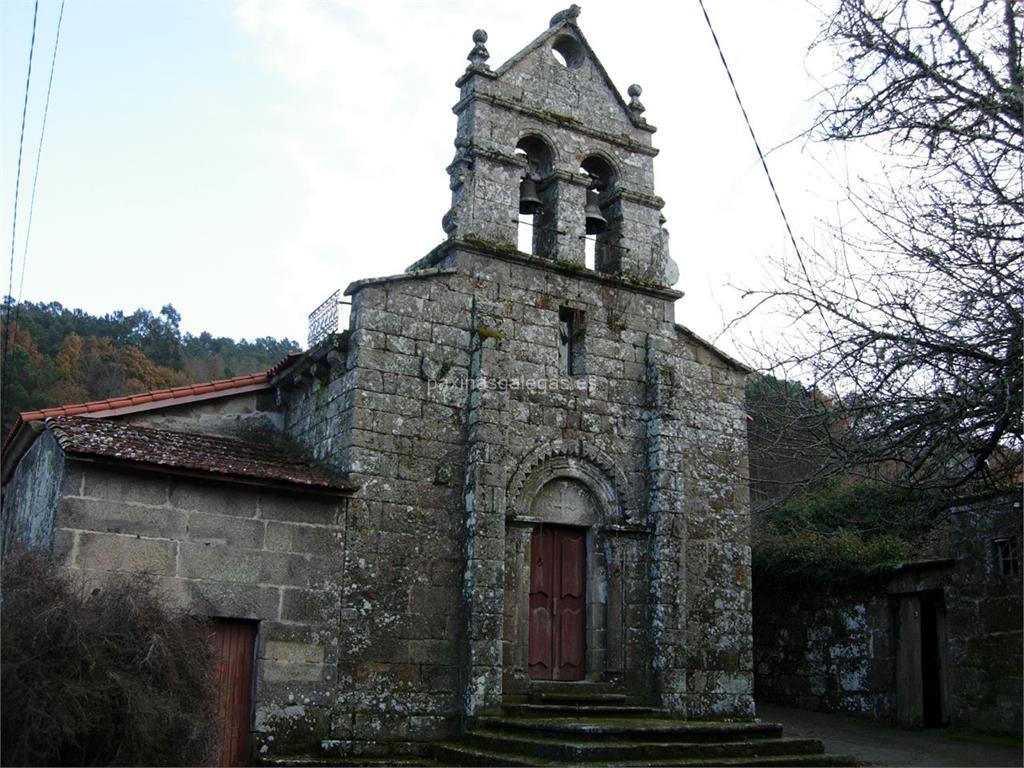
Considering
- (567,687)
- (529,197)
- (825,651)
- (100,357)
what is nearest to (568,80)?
(529,197)

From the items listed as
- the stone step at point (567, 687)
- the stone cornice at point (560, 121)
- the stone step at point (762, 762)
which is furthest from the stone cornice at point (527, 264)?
the stone step at point (762, 762)

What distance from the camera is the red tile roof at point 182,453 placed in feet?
33.4

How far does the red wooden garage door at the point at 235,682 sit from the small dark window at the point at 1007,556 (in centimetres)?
880

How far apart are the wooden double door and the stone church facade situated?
0.03 metres

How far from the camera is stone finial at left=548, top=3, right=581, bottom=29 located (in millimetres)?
14000

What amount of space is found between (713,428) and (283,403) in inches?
227

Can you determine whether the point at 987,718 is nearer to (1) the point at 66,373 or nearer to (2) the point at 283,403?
(2) the point at 283,403

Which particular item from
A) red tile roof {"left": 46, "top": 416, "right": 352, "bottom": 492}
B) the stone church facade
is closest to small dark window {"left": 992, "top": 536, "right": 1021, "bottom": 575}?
the stone church facade

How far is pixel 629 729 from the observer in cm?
977

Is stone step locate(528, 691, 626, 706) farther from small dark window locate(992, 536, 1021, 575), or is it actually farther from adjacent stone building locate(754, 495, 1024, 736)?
small dark window locate(992, 536, 1021, 575)

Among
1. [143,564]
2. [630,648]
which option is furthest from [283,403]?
[630,648]

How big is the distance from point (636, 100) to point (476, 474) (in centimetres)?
616

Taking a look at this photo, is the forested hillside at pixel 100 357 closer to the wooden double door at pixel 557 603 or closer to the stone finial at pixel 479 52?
the stone finial at pixel 479 52

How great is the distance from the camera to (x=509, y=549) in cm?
1188
